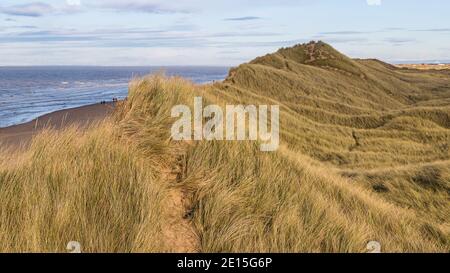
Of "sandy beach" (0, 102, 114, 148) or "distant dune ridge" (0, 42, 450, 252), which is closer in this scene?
"distant dune ridge" (0, 42, 450, 252)

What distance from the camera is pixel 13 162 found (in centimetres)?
489

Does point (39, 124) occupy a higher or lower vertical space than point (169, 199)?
lower

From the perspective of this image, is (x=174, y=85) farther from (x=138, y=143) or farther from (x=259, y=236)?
(x=259, y=236)

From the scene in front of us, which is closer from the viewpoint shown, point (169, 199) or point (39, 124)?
point (169, 199)

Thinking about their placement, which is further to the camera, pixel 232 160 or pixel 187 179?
pixel 232 160

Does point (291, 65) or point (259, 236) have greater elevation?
point (291, 65)

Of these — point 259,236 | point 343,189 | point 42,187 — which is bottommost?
point 343,189

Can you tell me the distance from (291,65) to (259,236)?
114ft

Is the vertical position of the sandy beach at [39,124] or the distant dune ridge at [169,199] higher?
the distant dune ridge at [169,199]

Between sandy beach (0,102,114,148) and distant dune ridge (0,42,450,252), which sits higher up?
distant dune ridge (0,42,450,252)

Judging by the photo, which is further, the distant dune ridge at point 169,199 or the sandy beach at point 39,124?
the sandy beach at point 39,124
